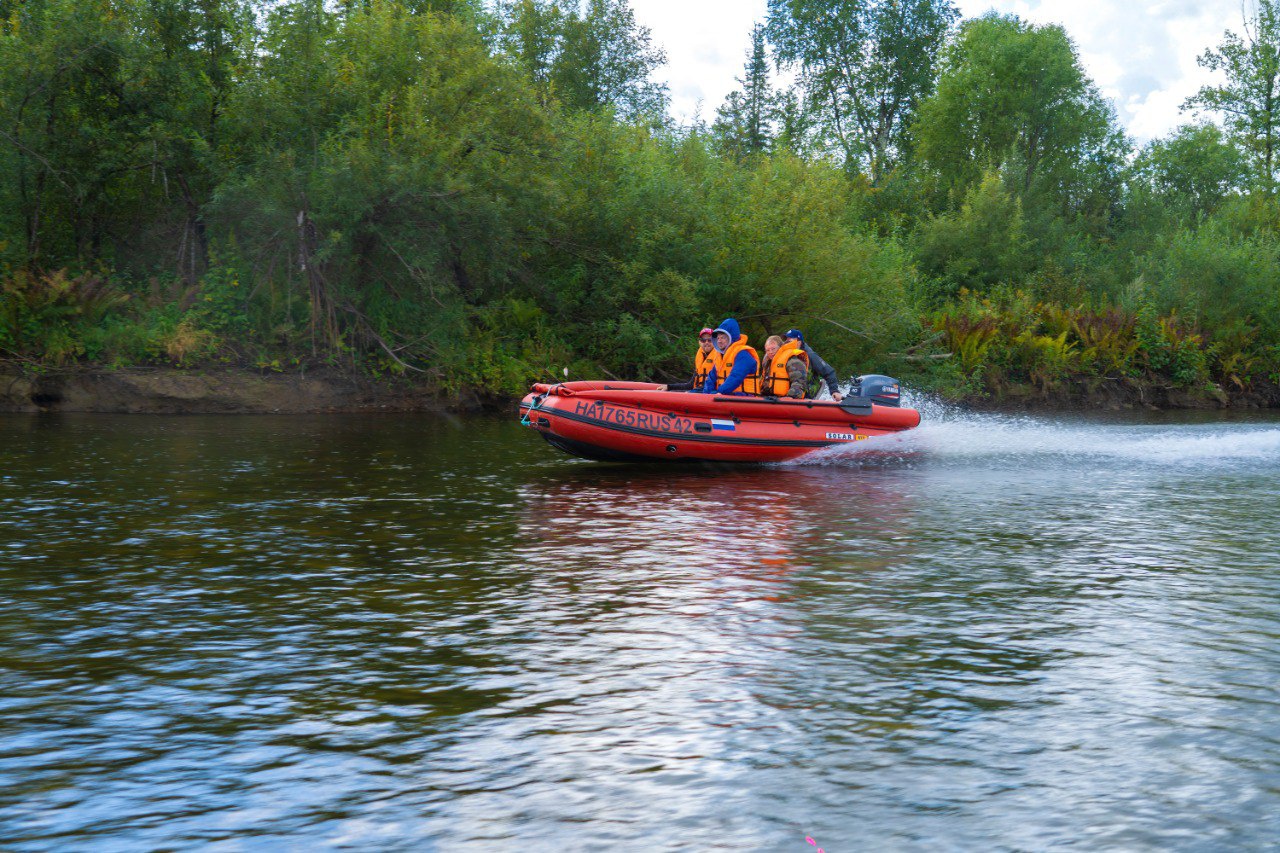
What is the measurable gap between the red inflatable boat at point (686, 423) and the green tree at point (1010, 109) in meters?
35.7

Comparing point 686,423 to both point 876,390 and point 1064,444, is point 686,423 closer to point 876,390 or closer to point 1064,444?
point 876,390

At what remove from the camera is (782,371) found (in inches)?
650

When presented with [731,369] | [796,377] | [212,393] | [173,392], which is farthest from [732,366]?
[173,392]

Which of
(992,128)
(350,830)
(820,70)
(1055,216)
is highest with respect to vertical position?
(820,70)

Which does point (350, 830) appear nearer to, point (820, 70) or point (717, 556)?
point (717, 556)

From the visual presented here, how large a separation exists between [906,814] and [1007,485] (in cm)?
1100

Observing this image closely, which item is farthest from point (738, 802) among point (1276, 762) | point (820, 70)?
point (820, 70)

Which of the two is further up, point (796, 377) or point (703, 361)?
point (703, 361)

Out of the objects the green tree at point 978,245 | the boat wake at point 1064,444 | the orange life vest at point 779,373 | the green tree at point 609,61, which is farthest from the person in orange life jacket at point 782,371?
the green tree at point 609,61

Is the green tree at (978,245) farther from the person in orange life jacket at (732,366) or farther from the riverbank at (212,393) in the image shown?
the person in orange life jacket at (732,366)

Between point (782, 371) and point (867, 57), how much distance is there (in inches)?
1696

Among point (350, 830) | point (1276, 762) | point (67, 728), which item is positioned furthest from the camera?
point (67, 728)

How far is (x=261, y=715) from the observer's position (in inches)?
222

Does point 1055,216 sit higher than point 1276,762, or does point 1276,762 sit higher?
point 1055,216
